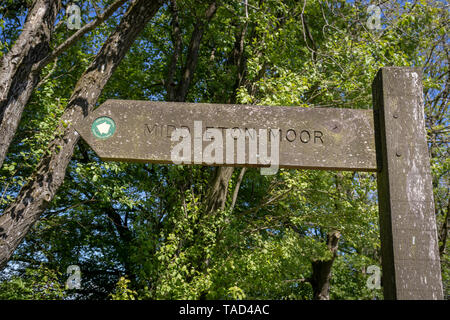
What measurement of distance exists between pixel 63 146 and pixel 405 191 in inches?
153

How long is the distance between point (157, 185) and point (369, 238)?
5008 mm

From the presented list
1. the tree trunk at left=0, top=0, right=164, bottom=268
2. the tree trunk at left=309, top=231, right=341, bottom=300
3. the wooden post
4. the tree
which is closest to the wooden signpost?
the wooden post

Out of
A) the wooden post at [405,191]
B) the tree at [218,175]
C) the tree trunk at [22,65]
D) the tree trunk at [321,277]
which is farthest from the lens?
the tree trunk at [321,277]

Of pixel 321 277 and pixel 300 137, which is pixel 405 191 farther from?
pixel 321 277

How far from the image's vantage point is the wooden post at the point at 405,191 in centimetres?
194

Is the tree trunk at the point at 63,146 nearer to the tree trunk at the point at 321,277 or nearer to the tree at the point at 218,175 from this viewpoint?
the tree at the point at 218,175

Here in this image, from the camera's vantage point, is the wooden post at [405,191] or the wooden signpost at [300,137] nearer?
the wooden post at [405,191]

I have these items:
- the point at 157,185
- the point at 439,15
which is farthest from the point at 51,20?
the point at 439,15

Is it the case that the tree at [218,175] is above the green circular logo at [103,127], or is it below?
above

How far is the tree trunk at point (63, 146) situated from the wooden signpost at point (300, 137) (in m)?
2.88

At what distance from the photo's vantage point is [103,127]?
7.16 ft

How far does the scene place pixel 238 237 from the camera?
8.14 meters

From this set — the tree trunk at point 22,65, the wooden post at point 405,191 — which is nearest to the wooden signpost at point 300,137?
the wooden post at point 405,191
